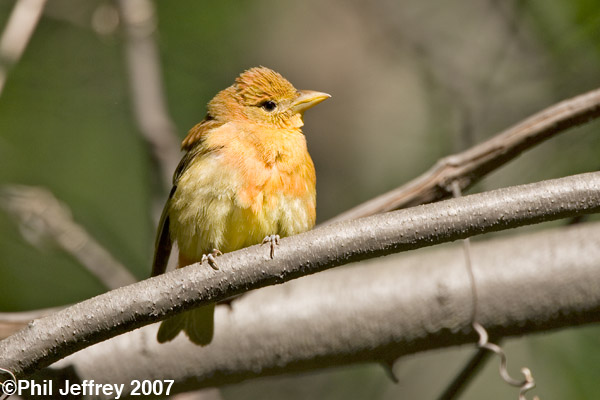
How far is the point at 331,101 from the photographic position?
6.09 m

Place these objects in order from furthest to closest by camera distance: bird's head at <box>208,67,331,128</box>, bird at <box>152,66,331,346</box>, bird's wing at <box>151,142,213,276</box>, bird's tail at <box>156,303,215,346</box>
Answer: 1. bird's head at <box>208,67,331,128</box>
2. bird's wing at <box>151,142,213,276</box>
3. bird at <box>152,66,331,346</box>
4. bird's tail at <box>156,303,215,346</box>

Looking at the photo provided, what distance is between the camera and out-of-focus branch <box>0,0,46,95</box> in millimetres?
2928

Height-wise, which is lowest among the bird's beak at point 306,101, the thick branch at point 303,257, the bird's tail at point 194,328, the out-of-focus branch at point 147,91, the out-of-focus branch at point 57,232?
the thick branch at point 303,257

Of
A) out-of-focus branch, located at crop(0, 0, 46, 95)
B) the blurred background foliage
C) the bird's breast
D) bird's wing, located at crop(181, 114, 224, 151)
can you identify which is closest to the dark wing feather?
the bird's breast

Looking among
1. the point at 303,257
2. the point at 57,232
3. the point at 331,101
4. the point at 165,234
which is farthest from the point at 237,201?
the point at 331,101

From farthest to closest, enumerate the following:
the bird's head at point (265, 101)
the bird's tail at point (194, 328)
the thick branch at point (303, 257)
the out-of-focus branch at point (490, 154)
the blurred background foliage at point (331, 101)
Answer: the blurred background foliage at point (331, 101) < the bird's head at point (265, 101) < the bird's tail at point (194, 328) < the out-of-focus branch at point (490, 154) < the thick branch at point (303, 257)

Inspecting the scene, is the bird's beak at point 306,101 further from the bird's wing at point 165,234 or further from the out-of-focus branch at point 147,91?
the out-of-focus branch at point 147,91

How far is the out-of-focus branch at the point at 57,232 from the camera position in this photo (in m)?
3.91

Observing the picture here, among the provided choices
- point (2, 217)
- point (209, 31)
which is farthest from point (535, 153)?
point (2, 217)

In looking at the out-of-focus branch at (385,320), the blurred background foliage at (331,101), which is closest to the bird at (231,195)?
the out-of-focus branch at (385,320)

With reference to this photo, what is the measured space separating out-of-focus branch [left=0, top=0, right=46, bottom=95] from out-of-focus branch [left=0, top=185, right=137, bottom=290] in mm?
1200

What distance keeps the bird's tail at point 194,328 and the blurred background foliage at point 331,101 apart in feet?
6.39

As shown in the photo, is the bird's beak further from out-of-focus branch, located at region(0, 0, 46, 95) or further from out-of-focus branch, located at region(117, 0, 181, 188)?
out-of-focus branch, located at region(0, 0, 46, 95)

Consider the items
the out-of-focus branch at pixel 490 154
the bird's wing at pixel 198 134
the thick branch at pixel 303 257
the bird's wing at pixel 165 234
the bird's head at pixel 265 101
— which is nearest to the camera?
the thick branch at pixel 303 257
